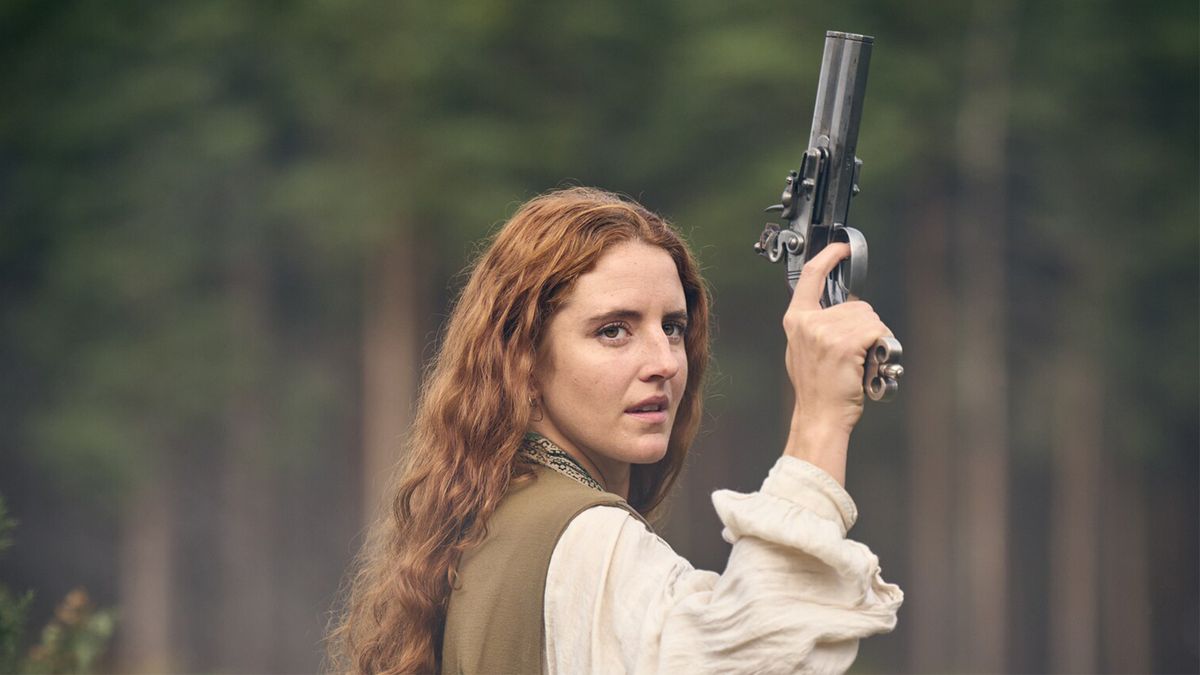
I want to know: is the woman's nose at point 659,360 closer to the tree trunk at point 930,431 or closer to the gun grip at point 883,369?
the gun grip at point 883,369

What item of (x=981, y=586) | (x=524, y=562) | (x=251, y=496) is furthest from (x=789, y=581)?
(x=251, y=496)

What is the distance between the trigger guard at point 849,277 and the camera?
2.53 meters

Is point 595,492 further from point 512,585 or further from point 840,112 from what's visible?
point 840,112

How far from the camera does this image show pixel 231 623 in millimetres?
22281

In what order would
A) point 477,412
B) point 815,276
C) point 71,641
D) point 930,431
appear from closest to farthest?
1. point 815,276
2. point 477,412
3. point 71,641
4. point 930,431

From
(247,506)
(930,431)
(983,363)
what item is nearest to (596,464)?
(983,363)

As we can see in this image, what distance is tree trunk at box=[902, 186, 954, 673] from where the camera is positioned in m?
20.0

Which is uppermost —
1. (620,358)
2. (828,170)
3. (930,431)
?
(828,170)

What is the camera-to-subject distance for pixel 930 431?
20.3 m

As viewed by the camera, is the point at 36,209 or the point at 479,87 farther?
the point at 36,209

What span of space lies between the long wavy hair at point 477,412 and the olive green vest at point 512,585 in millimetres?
65

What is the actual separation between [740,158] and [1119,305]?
5.40m

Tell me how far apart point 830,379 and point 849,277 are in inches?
10.2

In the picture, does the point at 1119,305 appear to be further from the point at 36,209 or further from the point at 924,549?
the point at 36,209
